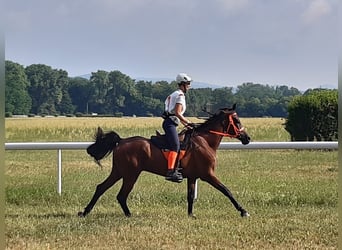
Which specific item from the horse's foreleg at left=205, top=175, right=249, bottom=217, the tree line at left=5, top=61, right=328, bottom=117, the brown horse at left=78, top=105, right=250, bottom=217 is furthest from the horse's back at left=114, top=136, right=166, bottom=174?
the tree line at left=5, top=61, right=328, bottom=117

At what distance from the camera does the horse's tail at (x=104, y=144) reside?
7.36 meters

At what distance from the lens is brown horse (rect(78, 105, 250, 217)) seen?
23.4 feet

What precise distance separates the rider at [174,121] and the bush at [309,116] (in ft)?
32.4

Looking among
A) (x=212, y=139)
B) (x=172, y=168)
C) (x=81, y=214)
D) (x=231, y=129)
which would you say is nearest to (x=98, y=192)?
(x=81, y=214)

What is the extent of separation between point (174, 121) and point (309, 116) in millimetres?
11413

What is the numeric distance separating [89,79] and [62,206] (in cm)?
458

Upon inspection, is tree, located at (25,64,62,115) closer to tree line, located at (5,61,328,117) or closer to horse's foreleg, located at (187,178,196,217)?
tree line, located at (5,61,328,117)

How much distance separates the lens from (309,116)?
1758 centimetres

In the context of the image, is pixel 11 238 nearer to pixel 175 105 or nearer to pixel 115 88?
pixel 175 105

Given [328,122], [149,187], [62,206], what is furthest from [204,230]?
[328,122]

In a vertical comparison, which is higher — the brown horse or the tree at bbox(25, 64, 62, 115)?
the tree at bbox(25, 64, 62, 115)

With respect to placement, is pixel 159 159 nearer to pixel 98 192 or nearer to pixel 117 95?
pixel 98 192

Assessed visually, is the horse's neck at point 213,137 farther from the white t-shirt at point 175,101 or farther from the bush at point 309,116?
the bush at point 309,116

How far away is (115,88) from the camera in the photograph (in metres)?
12.5
